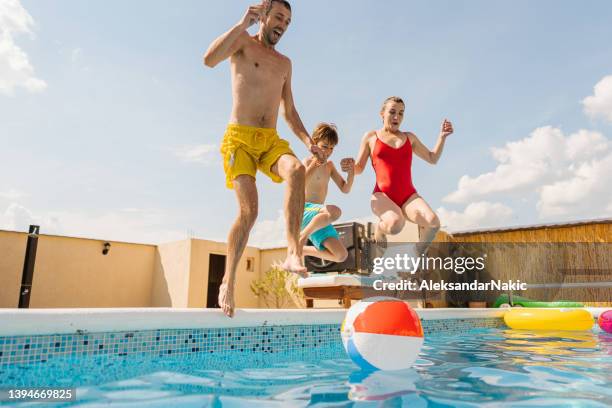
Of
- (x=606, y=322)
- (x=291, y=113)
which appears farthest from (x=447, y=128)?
(x=606, y=322)

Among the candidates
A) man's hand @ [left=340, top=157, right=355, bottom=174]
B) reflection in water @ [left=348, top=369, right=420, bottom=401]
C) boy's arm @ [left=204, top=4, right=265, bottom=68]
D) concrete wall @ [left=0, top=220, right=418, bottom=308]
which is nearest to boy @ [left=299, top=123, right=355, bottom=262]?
man's hand @ [left=340, top=157, right=355, bottom=174]

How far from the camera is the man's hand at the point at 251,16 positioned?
3277 mm

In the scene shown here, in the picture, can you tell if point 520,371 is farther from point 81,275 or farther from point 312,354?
point 81,275

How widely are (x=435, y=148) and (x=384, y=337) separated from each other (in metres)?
3.21

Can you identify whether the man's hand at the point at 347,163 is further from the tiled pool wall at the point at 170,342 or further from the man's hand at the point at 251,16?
the man's hand at the point at 251,16

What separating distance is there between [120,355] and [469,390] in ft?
7.44

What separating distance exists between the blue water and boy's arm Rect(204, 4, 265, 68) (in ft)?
7.54

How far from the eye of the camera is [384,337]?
8.24 ft

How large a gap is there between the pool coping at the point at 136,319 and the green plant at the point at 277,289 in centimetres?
1000

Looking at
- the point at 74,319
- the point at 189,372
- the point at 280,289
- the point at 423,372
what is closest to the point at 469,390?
the point at 423,372

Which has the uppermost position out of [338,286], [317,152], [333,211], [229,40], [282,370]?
[229,40]

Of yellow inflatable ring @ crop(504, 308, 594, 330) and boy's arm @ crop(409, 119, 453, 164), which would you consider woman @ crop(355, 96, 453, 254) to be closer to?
boy's arm @ crop(409, 119, 453, 164)

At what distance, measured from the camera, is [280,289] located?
14.9 m

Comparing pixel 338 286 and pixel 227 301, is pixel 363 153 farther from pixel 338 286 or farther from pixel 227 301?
pixel 338 286
